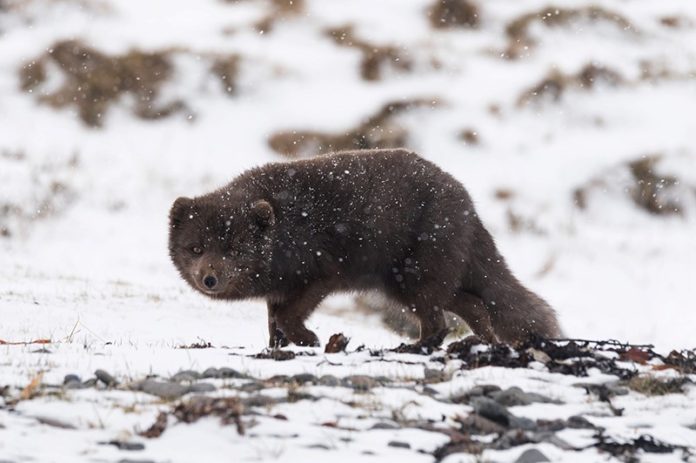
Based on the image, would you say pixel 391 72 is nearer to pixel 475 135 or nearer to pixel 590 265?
pixel 475 135

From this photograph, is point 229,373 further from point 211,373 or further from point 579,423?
A: point 579,423

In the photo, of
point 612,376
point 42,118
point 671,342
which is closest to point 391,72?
point 42,118

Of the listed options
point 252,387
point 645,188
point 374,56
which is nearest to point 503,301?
point 252,387

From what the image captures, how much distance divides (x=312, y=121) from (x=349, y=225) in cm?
1654

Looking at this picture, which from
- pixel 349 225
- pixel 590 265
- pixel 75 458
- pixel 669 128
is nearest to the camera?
pixel 75 458

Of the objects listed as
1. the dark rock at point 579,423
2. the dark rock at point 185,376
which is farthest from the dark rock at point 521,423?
the dark rock at point 185,376

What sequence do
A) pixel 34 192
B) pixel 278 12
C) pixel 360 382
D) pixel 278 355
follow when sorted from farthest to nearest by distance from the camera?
1. pixel 278 12
2. pixel 34 192
3. pixel 278 355
4. pixel 360 382

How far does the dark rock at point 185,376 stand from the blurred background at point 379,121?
9.51 m

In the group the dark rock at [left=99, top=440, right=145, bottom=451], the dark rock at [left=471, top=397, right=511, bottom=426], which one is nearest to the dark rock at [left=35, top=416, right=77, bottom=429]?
the dark rock at [left=99, top=440, right=145, bottom=451]

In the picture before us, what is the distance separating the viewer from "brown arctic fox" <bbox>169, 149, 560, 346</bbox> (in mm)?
8594

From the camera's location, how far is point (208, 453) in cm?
445

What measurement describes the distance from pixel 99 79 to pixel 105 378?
2230 cm

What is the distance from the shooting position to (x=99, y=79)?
87.0 ft

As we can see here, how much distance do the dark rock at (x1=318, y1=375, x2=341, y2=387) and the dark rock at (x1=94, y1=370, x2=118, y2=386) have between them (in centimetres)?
124
